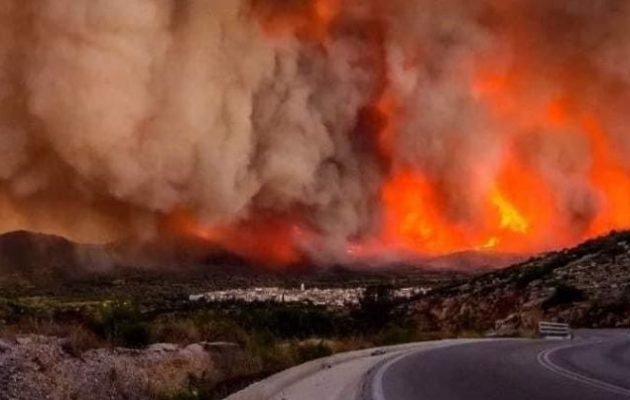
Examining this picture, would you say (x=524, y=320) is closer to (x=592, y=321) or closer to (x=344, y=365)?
(x=592, y=321)

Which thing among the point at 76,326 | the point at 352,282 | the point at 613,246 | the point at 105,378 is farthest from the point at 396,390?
the point at 352,282

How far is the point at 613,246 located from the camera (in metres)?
51.3

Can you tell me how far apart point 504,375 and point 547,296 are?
32311 millimetres

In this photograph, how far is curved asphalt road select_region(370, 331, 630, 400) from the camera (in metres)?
11.9

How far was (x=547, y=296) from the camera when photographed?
45.7 m

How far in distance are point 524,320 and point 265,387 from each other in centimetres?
3342

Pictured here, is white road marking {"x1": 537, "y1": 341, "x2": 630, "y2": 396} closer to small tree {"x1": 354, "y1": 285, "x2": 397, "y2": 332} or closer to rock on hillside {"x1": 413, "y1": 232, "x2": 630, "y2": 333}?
rock on hillside {"x1": 413, "y1": 232, "x2": 630, "y2": 333}

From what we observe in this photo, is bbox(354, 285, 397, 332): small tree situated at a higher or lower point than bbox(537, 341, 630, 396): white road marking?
higher

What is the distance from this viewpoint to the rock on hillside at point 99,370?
12.7 metres

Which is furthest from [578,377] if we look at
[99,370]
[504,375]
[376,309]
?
[376,309]

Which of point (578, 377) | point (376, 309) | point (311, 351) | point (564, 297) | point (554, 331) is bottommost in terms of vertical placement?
point (578, 377)

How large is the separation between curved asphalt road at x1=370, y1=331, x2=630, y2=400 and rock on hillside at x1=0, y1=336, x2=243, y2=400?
10.5ft

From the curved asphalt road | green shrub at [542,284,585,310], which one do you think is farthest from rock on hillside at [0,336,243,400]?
green shrub at [542,284,585,310]

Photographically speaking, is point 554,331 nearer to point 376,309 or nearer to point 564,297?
point 564,297
